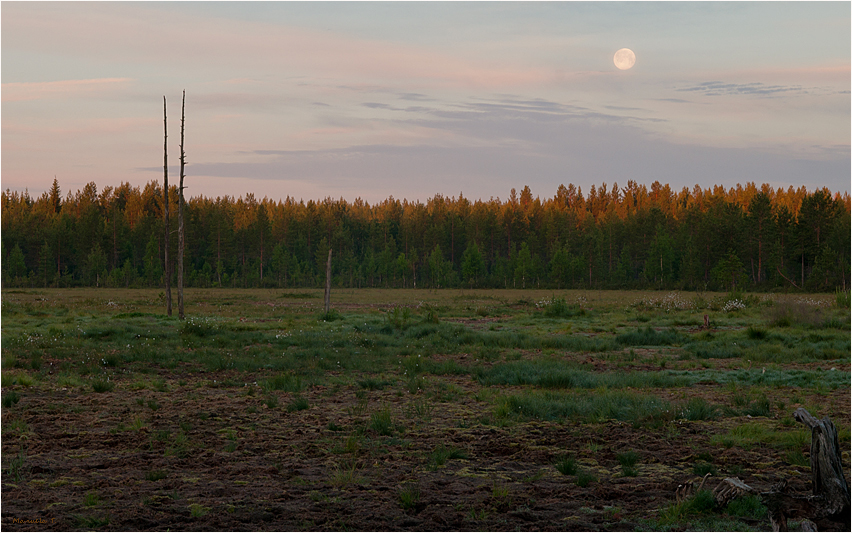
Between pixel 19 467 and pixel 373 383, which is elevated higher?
pixel 19 467

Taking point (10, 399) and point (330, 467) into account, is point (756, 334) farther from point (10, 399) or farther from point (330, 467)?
point (10, 399)

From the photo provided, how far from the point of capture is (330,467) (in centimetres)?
867

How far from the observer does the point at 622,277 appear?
113 metres

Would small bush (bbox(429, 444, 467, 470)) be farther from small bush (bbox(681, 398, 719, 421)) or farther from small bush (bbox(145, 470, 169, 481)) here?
small bush (bbox(681, 398, 719, 421))

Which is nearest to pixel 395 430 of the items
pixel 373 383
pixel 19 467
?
pixel 373 383

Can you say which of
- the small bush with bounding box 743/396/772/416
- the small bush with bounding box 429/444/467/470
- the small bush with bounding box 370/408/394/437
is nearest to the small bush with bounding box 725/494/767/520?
the small bush with bounding box 429/444/467/470

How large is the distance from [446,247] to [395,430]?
13035 cm

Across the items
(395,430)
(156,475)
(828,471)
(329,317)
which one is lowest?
(395,430)

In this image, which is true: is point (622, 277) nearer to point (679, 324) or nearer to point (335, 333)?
point (679, 324)

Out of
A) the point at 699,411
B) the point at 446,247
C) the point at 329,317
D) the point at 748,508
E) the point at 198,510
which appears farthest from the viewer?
the point at 446,247

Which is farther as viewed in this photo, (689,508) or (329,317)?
(329,317)

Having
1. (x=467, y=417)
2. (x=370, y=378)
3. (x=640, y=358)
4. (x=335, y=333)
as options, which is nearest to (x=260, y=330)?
(x=335, y=333)

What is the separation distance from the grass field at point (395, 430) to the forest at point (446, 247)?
75147mm

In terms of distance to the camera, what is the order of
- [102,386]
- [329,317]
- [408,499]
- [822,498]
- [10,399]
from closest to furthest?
[822,498] < [408,499] < [10,399] < [102,386] < [329,317]
